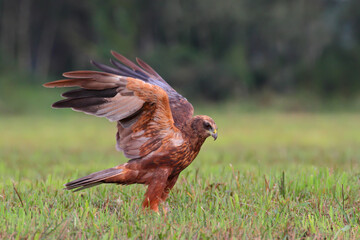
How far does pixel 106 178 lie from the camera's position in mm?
3471

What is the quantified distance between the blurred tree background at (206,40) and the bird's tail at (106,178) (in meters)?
20.7

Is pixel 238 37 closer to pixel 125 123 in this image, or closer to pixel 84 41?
pixel 84 41

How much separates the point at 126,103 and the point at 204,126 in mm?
578

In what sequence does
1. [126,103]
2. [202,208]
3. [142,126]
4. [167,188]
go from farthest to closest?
[167,188], [142,126], [126,103], [202,208]

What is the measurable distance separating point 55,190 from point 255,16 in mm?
23501

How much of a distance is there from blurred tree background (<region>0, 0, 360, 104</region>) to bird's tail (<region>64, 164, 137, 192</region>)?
20.7 m

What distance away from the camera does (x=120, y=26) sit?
24734 millimetres

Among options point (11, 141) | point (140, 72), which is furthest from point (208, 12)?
point (140, 72)

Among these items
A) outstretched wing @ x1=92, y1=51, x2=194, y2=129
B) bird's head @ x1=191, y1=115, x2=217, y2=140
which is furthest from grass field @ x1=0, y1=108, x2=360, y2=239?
outstretched wing @ x1=92, y1=51, x2=194, y2=129

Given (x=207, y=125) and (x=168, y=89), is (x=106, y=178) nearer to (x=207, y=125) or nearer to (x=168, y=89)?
(x=207, y=125)

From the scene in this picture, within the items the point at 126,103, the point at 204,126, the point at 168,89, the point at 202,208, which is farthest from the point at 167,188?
the point at 168,89

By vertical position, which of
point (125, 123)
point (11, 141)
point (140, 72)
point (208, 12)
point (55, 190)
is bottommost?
point (11, 141)

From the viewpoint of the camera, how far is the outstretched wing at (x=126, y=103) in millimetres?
3369

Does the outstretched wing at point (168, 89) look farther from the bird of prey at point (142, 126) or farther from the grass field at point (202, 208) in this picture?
the grass field at point (202, 208)
